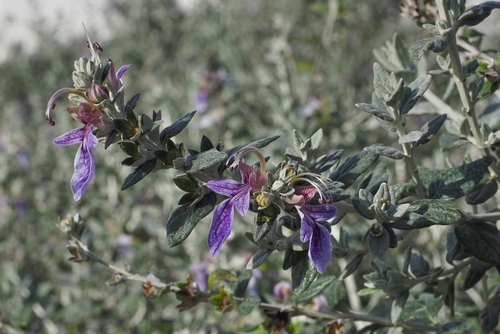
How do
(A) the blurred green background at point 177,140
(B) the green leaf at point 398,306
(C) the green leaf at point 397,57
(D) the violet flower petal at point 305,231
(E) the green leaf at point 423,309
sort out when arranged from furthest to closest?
(A) the blurred green background at point 177,140 → (C) the green leaf at point 397,57 → (E) the green leaf at point 423,309 → (B) the green leaf at point 398,306 → (D) the violet flower petal at point 305,231

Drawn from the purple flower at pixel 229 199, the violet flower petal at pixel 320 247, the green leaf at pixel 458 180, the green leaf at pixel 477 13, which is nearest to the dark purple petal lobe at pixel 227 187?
the purple flower at pixel 229 199

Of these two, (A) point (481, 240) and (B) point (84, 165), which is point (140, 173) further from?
(A) point (481, 240)

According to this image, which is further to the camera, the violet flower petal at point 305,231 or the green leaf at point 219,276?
the green leaf at point 219,276

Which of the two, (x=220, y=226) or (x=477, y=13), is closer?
(x=220, y=226)

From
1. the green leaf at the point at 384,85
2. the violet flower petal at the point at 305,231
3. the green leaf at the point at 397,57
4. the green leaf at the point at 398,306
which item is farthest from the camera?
the green leaf at the point at 397,57

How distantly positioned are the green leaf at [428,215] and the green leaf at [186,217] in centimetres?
26

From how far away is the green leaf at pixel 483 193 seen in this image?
2.89 ft

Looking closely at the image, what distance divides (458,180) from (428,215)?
0.16 m

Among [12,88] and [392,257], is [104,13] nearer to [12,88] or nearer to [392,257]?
[12,88]

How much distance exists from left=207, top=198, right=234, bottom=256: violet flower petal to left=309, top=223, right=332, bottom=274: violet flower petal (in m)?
0.11

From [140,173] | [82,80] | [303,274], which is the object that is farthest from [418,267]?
[82,80]

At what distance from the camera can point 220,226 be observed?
647 mm

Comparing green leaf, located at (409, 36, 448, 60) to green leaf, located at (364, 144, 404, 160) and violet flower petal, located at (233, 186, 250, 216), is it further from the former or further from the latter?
violet flower petal, located at (233, 186, 250, 216)

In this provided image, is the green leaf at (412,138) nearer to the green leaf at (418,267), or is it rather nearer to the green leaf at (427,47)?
the green leaf at (427,47)
